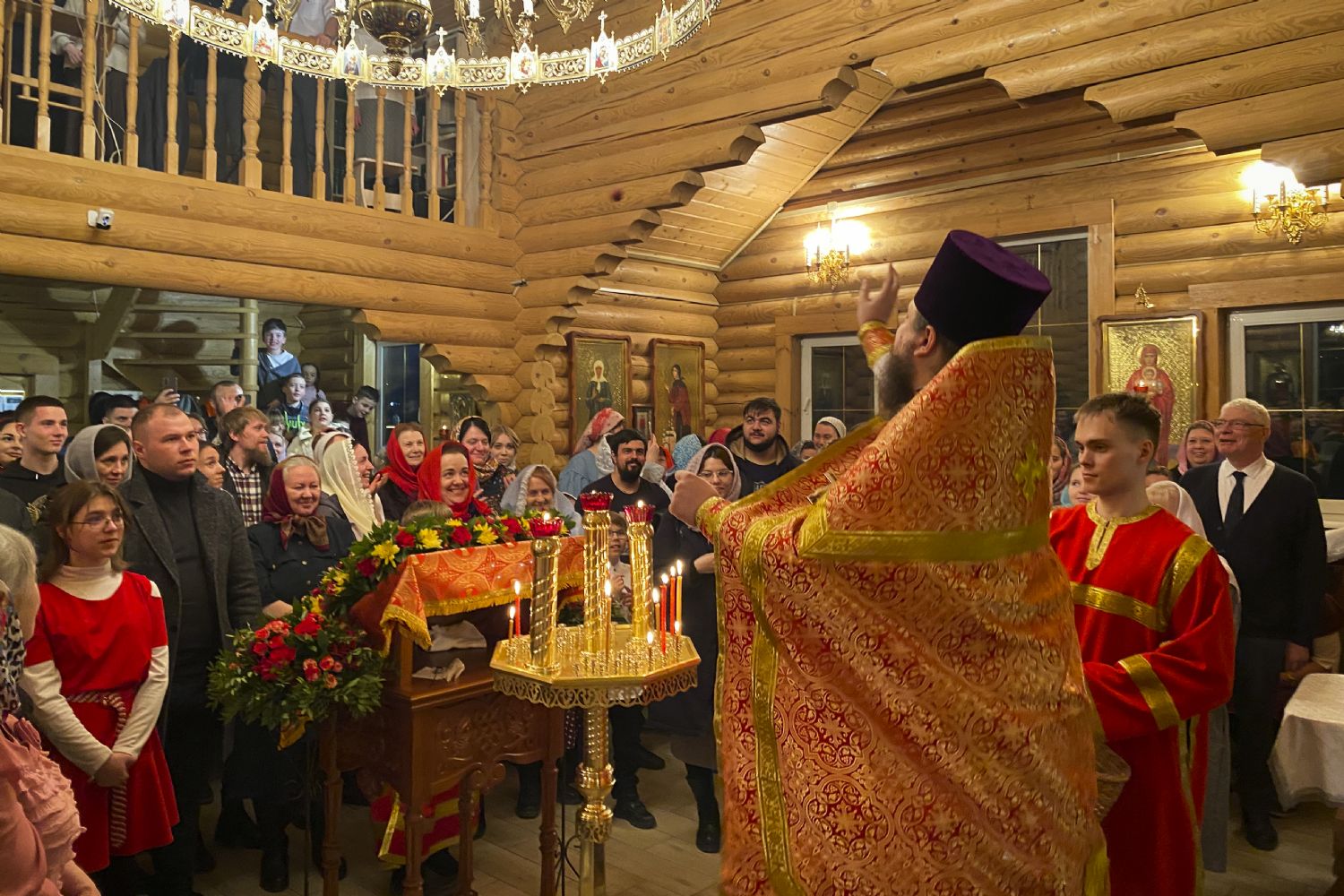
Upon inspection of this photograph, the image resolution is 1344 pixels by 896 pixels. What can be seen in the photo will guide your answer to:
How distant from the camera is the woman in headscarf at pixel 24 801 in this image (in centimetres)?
176

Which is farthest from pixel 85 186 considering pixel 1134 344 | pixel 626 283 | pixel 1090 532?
pixel 1134 344

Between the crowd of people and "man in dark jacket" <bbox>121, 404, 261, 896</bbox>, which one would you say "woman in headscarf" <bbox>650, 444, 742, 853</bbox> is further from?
"man in dark jacket" <bbox>121, 404, 261, 896</bbox>

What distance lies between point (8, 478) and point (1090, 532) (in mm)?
4334

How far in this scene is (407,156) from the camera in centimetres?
835

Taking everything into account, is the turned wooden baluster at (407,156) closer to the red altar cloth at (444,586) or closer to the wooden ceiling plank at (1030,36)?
the wooden ceiling plank at (1030,36)

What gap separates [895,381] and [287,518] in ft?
10.1

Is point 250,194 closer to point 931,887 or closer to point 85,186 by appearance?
point 85,186

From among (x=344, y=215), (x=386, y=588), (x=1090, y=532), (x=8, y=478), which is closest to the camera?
(x=1090, y=532)

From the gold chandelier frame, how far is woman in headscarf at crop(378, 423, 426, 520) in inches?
73.0

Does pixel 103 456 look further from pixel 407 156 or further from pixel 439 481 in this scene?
pixel 407 156

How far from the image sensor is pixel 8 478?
14.1 feet

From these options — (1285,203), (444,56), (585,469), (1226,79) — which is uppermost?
(1226,79)

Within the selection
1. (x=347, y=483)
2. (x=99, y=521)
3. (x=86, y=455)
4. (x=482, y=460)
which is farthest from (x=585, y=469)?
(x=99, y=521)

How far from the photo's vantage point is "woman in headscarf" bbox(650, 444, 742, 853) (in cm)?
419
